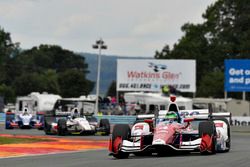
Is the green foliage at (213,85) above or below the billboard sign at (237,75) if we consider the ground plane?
above

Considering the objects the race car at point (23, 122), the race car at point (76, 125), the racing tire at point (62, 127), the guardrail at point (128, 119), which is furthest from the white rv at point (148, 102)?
the racing tire at point (62, 127)

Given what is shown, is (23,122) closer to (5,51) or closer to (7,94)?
(7,94)

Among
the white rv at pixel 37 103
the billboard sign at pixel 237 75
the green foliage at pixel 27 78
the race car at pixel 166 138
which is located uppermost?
the green foliage at pixel 27 78

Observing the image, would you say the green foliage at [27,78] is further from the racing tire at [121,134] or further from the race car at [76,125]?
the racing tire at [121,134]

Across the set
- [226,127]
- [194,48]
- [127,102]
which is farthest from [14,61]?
[226,127]

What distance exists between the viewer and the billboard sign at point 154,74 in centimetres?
6350

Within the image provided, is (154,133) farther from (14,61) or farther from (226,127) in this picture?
(14,61)

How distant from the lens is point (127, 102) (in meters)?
62.3

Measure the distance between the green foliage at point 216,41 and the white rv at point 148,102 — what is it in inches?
1317

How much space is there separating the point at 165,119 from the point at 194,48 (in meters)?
82.0

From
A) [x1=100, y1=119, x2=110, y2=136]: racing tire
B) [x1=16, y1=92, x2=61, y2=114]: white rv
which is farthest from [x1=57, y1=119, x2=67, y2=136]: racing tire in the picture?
[x1=16, y1=92, x2=61, y2=114]: white rv

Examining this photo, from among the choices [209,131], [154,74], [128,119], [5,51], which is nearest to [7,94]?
[5,51]

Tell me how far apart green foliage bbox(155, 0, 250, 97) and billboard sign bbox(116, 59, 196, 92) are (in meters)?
29.1

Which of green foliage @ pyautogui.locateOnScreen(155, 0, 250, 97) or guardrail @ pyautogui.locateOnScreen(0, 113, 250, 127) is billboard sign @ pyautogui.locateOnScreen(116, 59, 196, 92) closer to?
guardrail @ pyautogui.locateOnScreen(0, 113, 250, 127)
